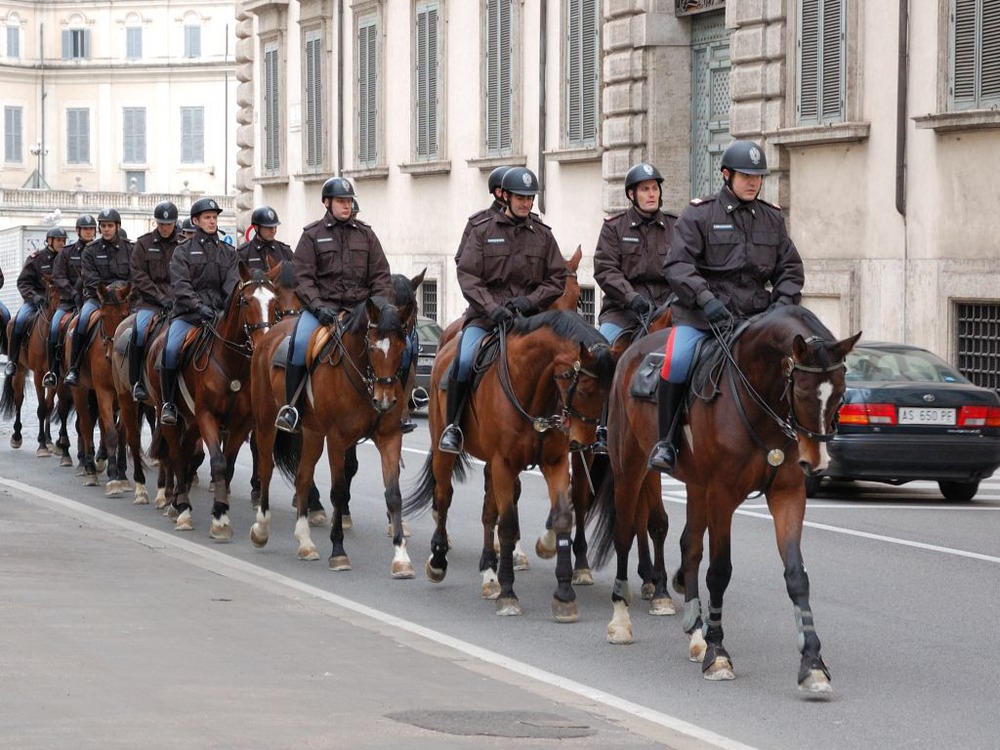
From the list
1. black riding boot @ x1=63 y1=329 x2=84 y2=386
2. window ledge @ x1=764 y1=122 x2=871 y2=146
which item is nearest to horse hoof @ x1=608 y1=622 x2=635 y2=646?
black riding boot @ x1=63 y1=329 x2=84 y2=386

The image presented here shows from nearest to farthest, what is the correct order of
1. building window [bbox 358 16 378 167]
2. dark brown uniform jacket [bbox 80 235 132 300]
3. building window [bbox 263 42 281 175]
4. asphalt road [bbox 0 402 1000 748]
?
asphalt road [bbox 0 402 1000 748] → dark brown uniform jacket [bbox 80 235 132 300] → building window [bbox 358 16 378 167] → building window [bbox 263 42 281 175]

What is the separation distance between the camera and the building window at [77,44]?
10938 cm

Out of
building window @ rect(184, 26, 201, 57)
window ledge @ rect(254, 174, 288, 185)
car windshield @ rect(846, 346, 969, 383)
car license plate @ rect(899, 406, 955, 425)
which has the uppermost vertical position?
building window @ rect(184, 26, 201, 57)

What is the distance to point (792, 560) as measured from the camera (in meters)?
8.98

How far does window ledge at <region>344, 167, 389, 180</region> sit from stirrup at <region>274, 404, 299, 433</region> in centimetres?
2575

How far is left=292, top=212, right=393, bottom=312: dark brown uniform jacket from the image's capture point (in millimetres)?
13891

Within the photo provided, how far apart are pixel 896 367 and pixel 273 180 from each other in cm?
2788

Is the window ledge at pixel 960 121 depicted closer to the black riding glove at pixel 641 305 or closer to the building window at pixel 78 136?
the black riding glove at pixel 641 305

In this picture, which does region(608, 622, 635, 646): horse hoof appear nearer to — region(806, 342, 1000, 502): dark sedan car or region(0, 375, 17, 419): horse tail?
region(806, 342, 1000, 502): dark sedan car

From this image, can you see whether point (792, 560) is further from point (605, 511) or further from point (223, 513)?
point (223, 513)

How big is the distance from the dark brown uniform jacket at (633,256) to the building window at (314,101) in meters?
29.5

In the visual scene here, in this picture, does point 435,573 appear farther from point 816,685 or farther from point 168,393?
point 168,393

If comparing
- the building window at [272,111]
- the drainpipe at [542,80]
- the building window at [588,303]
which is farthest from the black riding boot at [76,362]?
the building window at [272,111]

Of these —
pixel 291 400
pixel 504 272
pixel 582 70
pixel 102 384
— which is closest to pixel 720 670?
pixel 504 272
